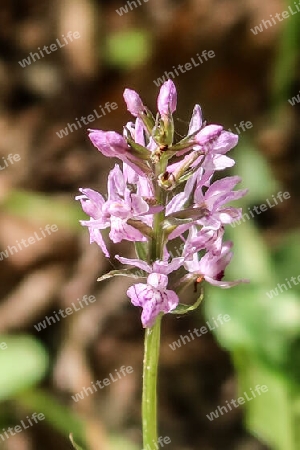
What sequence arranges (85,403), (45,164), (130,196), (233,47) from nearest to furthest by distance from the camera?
(130,196) → (85,403) → (45,164) → (233,47)

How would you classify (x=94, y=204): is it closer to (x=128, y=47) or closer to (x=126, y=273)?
(x=126, y=273)

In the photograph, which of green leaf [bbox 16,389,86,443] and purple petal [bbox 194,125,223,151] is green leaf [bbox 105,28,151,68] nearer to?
green leaf [bbox 16,389,86,443]

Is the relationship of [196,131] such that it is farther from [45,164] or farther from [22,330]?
[45,164]

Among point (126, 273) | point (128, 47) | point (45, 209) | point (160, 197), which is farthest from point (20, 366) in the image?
point (128, 47)

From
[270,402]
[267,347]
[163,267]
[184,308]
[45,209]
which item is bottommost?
[270,402]

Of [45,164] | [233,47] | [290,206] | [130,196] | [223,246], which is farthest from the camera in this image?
[233,47]

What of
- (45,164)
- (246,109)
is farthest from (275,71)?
(45,164)
